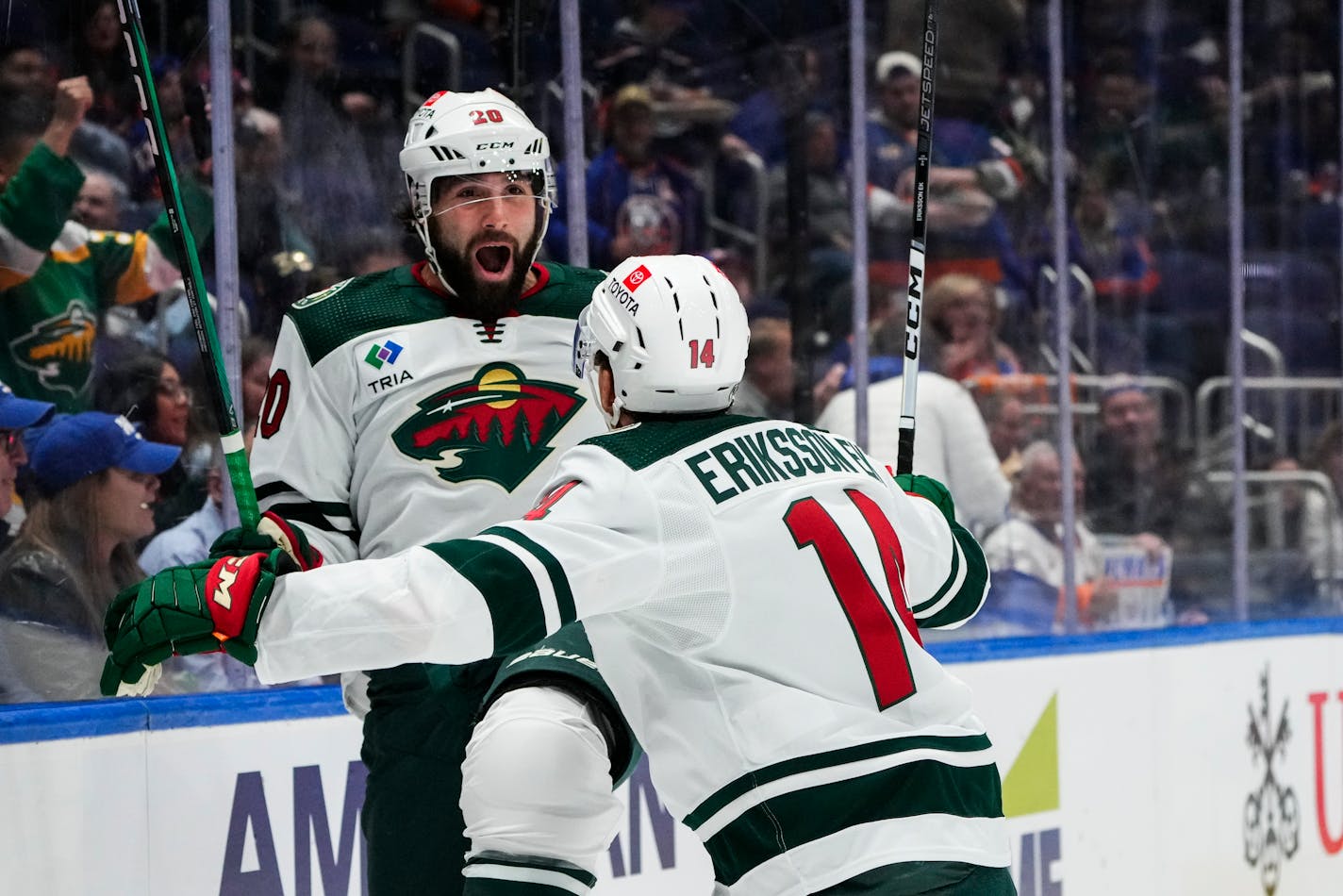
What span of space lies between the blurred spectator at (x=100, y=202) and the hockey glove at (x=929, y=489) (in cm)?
118

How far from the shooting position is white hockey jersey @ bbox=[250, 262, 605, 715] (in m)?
2.31

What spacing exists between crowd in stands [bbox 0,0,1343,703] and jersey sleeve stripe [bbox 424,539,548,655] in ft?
3.41

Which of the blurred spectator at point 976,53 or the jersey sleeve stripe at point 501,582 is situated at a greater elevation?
the blurred spectator at point 976,53

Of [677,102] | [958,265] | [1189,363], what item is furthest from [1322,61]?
[677,102]

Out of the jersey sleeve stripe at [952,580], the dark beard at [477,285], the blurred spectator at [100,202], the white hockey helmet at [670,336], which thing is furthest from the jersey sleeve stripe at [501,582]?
the blurred spectator at [100,202]

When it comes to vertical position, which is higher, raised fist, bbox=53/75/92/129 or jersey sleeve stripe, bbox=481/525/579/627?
raised fist, bbox=53/75/92/129

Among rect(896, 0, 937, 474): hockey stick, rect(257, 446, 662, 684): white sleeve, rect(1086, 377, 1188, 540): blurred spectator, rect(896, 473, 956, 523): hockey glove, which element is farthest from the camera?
→ rect(1086, 377, 1188, 540): blurred spectator

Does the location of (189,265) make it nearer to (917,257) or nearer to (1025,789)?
(917,257)

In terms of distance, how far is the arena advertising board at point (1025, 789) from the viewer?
236cm

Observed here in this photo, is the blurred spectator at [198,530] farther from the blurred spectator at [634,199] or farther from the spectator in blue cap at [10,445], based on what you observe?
the blurred spectator at [634,199]

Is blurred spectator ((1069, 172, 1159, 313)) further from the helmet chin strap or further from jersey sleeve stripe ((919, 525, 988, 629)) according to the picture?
the helmet chin strap

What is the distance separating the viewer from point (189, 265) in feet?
6.72

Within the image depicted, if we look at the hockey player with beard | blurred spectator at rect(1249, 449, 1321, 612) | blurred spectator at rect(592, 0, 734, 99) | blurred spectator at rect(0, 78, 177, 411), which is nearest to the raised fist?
blurred spectator at rect(0, 78, 177, 411)

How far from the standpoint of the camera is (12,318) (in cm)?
254
